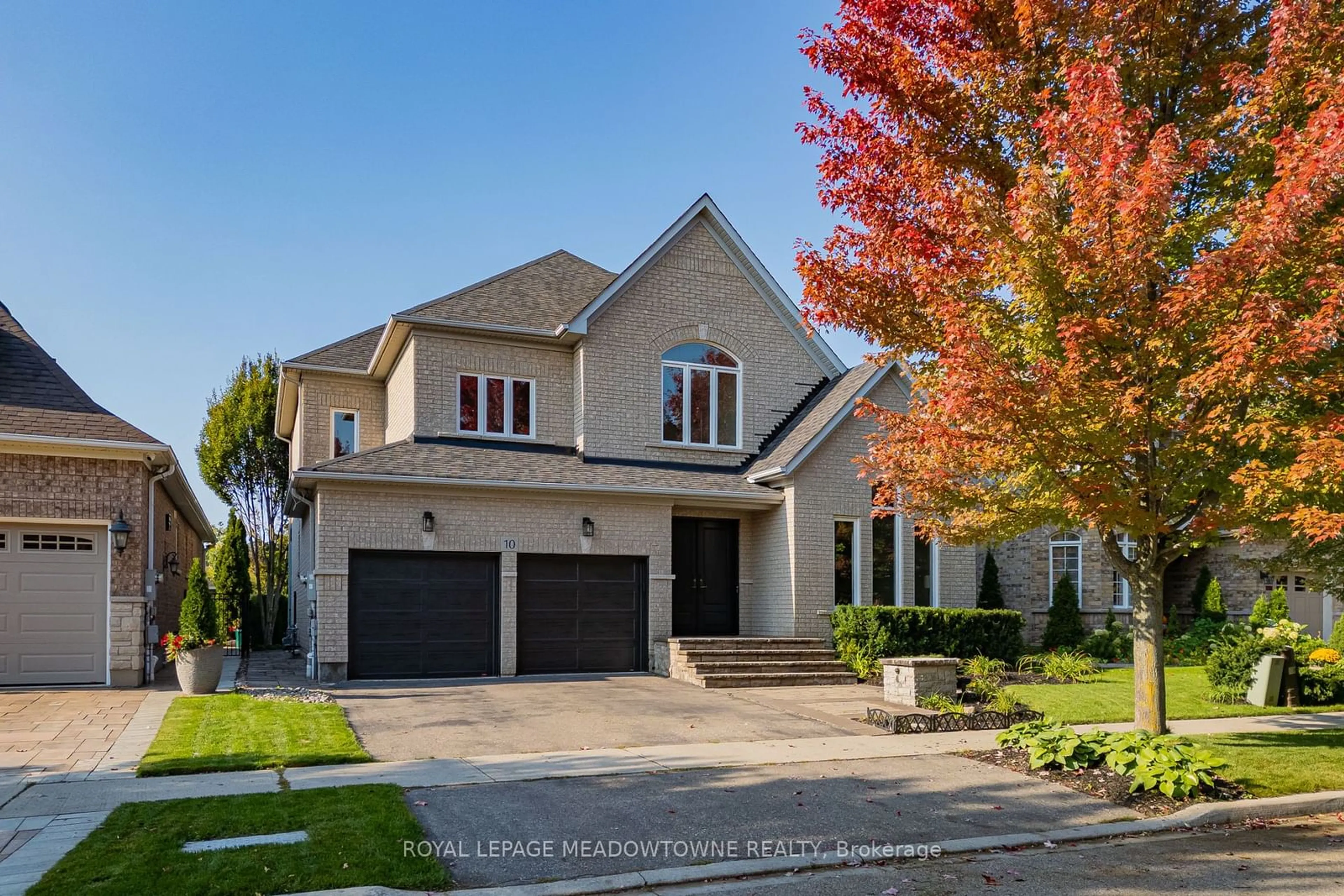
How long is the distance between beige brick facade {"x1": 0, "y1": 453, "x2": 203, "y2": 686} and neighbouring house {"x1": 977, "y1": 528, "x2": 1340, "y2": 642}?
1735 cm

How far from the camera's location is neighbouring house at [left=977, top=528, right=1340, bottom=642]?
885 inches

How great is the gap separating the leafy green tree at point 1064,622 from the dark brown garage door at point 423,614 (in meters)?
13.2

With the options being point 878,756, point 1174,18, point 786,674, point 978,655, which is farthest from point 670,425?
point 1174,18

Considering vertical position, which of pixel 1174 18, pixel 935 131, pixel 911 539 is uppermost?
pixel 1174 18

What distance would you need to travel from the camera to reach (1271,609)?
73.8 feet

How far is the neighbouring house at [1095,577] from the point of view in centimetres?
2247

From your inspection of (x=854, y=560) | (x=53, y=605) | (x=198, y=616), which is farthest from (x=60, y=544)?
(x=854, y=560)

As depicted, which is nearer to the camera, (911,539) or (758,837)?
(758,837)

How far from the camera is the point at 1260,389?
7.96 m

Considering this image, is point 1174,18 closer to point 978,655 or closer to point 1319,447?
point 1319,447

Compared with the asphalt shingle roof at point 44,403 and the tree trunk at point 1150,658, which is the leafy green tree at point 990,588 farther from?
the asphalt shingle roof at point 44,403

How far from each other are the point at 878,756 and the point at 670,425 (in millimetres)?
10245

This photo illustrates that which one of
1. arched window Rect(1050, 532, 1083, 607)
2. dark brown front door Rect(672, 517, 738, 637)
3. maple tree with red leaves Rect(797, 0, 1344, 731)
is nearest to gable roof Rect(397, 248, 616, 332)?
dark brown front door Rect(672, 517, 738, 637)

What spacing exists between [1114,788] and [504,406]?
43.0 feet
